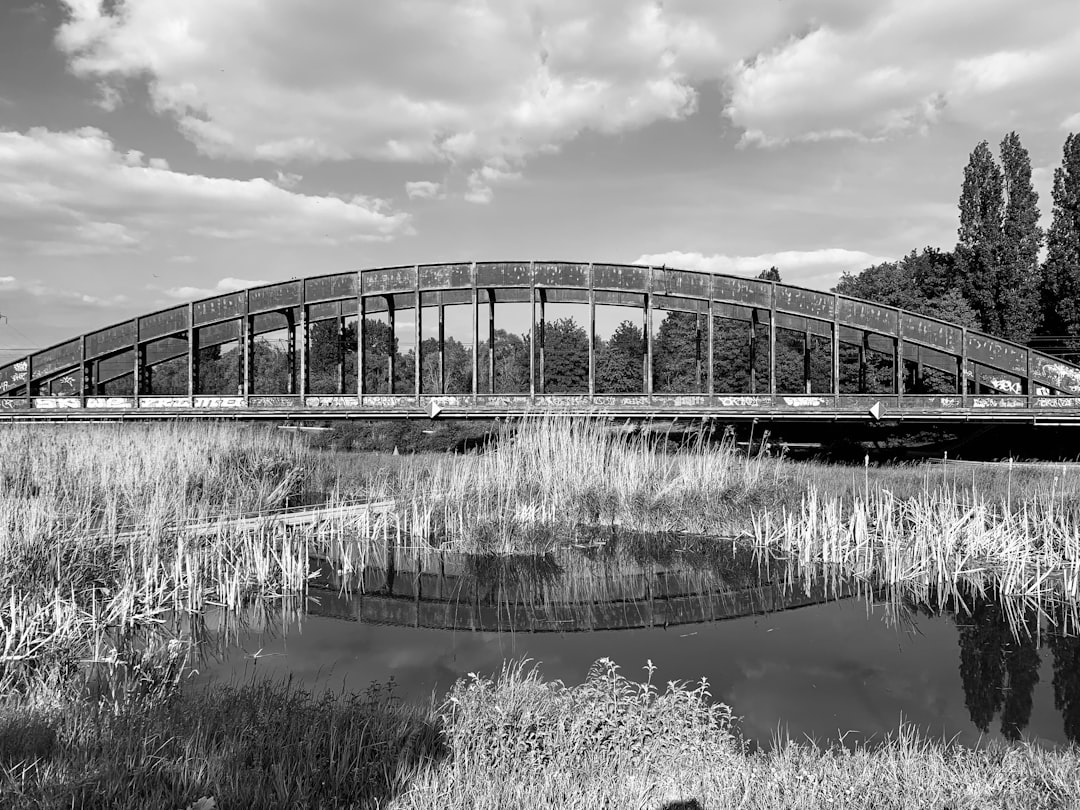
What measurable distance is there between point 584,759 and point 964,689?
13.3 feet

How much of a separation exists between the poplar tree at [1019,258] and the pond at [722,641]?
35890 mm

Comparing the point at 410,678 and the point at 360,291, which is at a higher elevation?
the point at 360,291

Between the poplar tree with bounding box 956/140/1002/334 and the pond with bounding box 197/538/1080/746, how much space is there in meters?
36.1

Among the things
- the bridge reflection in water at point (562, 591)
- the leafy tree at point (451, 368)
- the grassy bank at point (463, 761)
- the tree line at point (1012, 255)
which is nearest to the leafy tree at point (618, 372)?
the leafy tree at point (451, 368)

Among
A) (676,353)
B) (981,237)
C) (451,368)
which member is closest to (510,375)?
(676,353)

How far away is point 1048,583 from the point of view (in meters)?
9.06

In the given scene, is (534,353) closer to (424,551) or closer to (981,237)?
(424,551)

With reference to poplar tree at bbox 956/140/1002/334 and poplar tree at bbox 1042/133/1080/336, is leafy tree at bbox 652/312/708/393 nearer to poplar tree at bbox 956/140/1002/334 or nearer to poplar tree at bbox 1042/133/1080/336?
poplar tree at bbox 956/140/1002/334

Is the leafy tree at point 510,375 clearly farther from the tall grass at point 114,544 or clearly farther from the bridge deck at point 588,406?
the tall grass at point 114,544

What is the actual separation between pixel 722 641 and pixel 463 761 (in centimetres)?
422

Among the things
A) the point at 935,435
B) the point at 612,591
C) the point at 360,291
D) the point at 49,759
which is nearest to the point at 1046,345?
the point at 935,435

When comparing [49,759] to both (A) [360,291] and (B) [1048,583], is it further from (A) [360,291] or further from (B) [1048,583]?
(A) [360,291]

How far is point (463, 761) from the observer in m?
4.46

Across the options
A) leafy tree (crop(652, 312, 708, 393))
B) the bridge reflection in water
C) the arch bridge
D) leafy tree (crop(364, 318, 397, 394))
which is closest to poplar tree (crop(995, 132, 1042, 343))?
the arch bridge
